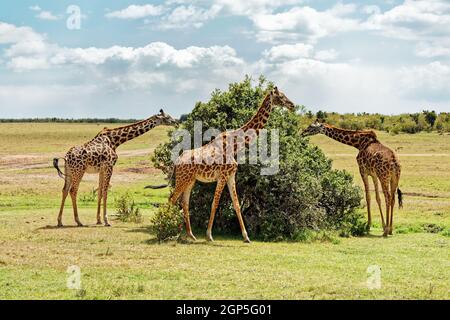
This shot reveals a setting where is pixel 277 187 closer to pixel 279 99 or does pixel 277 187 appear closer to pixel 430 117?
pixel 279 99

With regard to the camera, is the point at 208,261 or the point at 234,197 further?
the point at 234,197

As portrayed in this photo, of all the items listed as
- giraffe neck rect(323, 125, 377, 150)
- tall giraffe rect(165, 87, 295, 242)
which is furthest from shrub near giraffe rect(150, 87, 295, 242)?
giraffe neck rect(323, 125, 377, 150)

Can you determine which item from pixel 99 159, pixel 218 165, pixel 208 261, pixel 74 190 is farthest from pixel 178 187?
pixel 74 190

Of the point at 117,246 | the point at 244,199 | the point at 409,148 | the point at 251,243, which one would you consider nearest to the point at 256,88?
the point at 244,199

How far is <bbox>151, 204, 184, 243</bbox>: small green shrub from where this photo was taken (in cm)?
1501

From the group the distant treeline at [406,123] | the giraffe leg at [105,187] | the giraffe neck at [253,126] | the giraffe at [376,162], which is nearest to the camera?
the giraffe neck at [253,126]

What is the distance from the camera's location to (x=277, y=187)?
53.9 ft

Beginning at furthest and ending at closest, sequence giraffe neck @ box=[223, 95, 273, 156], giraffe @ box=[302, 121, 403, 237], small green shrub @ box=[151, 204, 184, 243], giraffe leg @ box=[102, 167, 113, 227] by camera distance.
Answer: giraffe leg @ box=[102, 167, 113, 227] → giraffe @ box=[302, 121, 403, 237] → giraffe neck @ box=[223, 95, 273, 156] → small green shrub @ box=[151, 204, 184, 243]

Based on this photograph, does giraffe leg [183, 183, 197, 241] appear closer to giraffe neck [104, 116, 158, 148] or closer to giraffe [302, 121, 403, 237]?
giraffe neck [104, 116, 158, 148]

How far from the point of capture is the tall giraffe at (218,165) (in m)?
15.1

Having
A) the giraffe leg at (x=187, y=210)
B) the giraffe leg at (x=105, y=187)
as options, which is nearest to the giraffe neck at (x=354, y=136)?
the giraffe leg at (x=187, y=210)

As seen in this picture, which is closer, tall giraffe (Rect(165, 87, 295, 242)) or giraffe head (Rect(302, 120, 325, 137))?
tall giraffe (Rect(165, 87, 295, 242))

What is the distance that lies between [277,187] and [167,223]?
10.6 ft

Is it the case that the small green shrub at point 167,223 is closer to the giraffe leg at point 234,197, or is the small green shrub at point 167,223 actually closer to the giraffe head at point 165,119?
the giraffe leg at point 234,197
